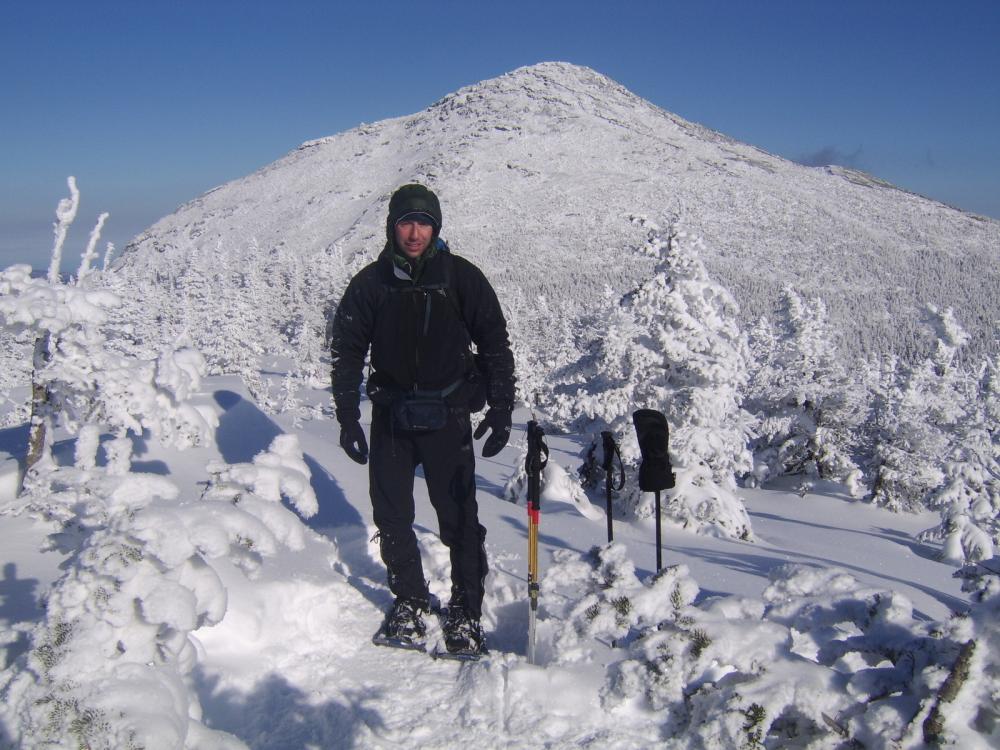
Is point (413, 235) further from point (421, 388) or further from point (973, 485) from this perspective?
point (973, 485)

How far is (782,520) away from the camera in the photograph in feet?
59.6

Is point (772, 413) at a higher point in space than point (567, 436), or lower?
higher

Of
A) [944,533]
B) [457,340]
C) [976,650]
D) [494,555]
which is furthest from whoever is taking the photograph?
[944,533]

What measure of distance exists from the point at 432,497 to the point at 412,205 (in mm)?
1803

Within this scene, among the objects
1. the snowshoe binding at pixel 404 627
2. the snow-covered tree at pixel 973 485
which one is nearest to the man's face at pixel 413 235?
the snowshoe binding at pixel 404 627

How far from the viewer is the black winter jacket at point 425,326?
366 centimetres

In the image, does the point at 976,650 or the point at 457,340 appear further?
the point at 457,340

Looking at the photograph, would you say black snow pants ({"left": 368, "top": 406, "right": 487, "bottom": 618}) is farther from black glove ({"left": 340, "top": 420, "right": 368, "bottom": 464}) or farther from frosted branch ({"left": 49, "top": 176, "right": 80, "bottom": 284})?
frosted branch ({"left": 49, "top": 176, "right": 80, "bottom": 284})

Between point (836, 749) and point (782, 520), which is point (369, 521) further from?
point (782, 520)

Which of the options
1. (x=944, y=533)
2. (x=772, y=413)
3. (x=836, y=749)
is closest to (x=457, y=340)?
(x=836, y=749)

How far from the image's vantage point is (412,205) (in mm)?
3559

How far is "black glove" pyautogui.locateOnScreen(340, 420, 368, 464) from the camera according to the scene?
392 cm

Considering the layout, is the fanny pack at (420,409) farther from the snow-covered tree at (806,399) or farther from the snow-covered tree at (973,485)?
the snow-covered tree at (806,399)

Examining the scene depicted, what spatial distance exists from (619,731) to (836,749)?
3.42 feet
